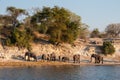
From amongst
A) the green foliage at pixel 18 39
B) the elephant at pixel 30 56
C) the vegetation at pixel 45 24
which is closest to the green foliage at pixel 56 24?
the vegetation at pixel 45 24

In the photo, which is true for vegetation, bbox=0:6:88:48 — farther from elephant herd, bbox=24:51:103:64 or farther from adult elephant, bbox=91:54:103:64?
adult elephant, bbox=91:54:103:64

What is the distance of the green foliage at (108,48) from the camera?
72.5 meters

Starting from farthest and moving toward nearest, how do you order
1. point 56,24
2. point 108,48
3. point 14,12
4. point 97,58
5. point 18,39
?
point 108,48 < point 14,12 < point 56,24 < point 97,58 < point 18,39

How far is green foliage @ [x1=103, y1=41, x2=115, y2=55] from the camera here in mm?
72463

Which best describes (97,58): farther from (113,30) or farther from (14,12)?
(113,30)

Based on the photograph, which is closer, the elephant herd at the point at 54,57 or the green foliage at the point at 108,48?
the elephant herd at the point at 54,57

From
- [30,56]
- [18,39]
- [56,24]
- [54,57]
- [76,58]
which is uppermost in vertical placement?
[56,24]

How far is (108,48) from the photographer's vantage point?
73.0 meters

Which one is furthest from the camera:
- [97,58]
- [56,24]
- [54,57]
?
[56,24]

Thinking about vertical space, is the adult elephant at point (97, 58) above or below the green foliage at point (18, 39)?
below

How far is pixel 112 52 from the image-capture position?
239 feet

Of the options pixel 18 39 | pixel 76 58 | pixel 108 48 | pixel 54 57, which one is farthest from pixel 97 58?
pixel 18 39

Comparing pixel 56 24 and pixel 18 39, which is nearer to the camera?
pixel 18 39

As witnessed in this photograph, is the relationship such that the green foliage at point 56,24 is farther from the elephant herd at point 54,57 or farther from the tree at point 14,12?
the elephant herd at point 54,57
